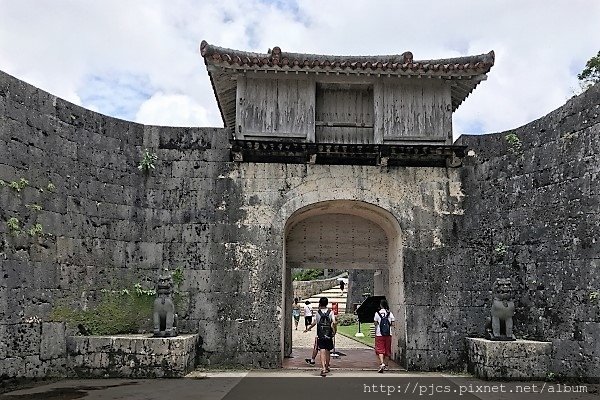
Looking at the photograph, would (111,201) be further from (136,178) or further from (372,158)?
(372,158)

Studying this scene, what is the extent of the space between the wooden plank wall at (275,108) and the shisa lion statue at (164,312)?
3.98 meters

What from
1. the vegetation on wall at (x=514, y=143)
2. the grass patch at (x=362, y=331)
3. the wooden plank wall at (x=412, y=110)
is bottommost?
the grass patch at (x=362, y=331)

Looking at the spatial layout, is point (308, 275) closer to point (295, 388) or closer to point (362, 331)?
point (362, 331)

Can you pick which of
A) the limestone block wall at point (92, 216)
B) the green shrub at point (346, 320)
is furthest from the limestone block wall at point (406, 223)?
the green shrub at point (346, 320)

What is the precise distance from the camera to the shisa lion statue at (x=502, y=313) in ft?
34.8

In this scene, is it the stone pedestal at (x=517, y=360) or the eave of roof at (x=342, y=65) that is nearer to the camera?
the stone pedestal at (x=517, y=360)

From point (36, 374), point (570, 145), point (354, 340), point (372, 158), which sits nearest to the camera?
point (36, 374)

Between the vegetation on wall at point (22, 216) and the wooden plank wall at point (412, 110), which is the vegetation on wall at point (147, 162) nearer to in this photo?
the vegetation on wall at point (22, 216)

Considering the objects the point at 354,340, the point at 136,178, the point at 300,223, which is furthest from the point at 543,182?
the point at 354,340

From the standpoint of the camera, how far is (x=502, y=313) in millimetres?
10617

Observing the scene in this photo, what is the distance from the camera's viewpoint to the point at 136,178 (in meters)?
12.2

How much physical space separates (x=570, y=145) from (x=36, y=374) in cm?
1135

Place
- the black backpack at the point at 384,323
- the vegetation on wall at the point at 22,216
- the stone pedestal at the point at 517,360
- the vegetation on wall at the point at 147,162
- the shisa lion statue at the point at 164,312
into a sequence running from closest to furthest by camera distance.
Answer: the vegetation on wall at the point at 22,216
the stone pedestal at the point at 517,360
the shisa lion statue at the point at 164,312
the black backpack at the point at 384,323
the vegetation on wall at the point at 147,162

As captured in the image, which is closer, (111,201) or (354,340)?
(111,201)
